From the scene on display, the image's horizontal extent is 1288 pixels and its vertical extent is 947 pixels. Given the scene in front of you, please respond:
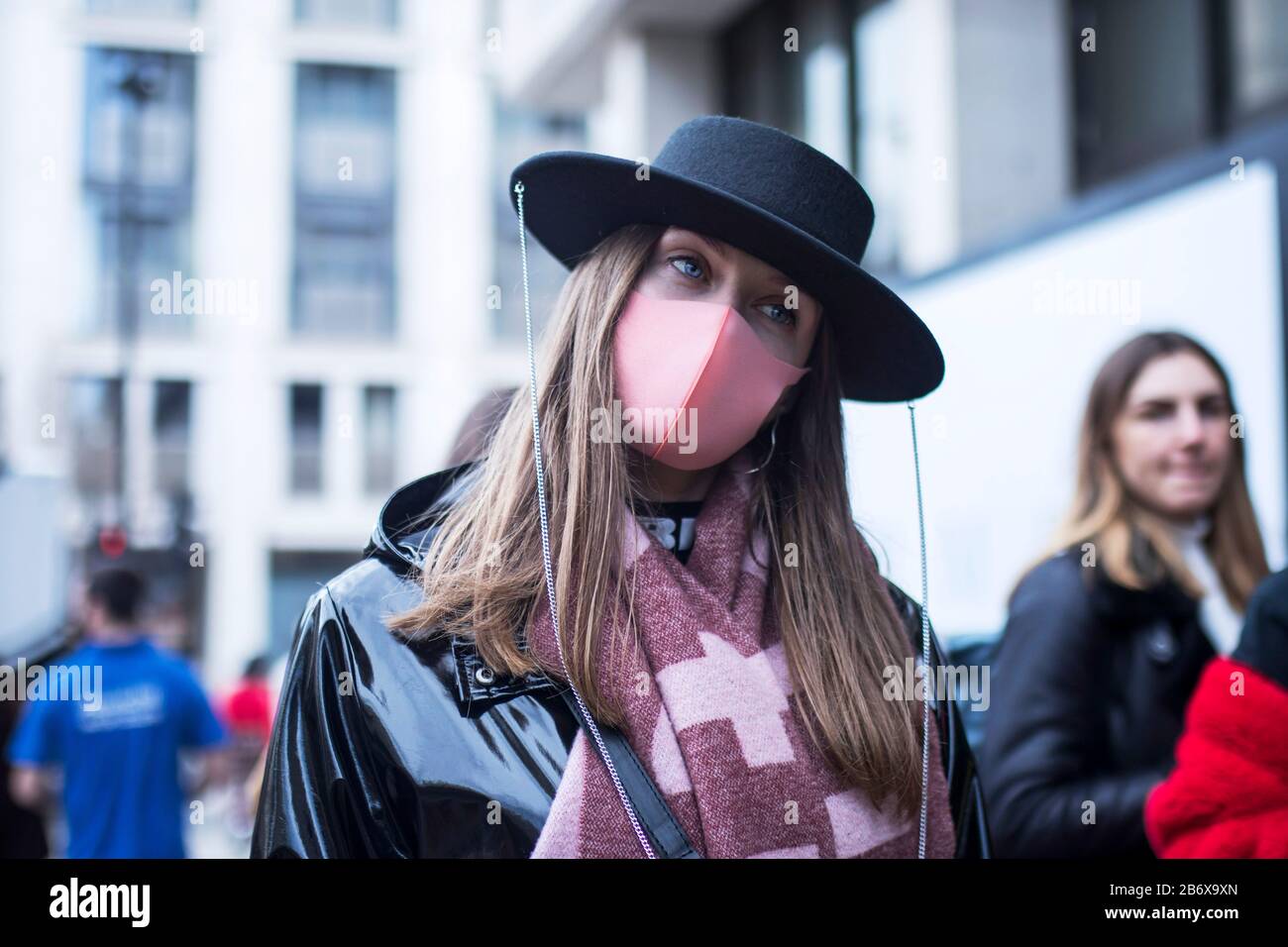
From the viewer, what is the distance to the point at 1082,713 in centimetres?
216

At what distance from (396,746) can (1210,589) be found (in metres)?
1.87

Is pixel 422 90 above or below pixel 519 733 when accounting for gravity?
above

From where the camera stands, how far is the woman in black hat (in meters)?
1.33

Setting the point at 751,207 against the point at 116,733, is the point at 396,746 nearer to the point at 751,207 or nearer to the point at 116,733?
the point at 751,207

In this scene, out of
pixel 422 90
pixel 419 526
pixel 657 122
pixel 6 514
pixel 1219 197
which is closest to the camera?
pixel 419 526

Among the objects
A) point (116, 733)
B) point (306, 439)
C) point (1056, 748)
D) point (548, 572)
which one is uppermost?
point (306, 439)

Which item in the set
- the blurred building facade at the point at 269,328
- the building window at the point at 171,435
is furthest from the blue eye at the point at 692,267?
the building window at the point at 171,435

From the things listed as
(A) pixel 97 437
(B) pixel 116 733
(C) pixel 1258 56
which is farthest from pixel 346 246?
(C) pixel 1258 56

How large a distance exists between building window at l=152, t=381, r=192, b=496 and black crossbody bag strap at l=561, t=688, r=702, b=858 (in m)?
14.5

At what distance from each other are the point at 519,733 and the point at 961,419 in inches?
99.9

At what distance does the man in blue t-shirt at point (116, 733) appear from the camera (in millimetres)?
3555

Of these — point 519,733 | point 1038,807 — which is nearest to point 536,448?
point 519,733
